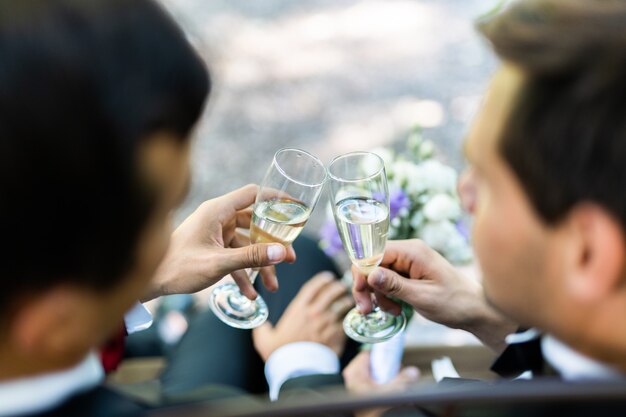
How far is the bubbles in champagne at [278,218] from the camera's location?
4.61ft

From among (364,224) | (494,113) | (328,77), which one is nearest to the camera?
(494,113)

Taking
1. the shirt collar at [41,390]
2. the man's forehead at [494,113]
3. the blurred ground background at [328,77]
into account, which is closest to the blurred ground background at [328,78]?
the blurred ground background at [328,77]

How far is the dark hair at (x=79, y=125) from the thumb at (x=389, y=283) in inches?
25.6

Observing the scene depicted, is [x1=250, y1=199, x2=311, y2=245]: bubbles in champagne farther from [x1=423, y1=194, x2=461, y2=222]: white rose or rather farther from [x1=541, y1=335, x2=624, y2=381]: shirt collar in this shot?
[x1=541, y1=335, x2=624, y2=381]: shirt collar

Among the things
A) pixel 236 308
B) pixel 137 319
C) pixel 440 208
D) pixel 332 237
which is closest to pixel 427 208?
pixel 440 208

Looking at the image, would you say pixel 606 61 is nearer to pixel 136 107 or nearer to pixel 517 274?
pixel 517 274

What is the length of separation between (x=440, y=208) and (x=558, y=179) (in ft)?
2.39

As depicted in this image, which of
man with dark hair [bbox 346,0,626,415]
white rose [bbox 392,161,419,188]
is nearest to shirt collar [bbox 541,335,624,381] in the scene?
man with dark hair [bbox 346,0,626,415]

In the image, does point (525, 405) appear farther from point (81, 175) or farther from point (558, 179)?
point (81, 175)

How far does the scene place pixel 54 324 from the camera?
2.72 ft

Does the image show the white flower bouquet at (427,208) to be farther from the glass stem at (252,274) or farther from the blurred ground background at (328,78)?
the blurred ground background at (328,78)

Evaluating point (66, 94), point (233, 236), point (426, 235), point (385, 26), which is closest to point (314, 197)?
point (233, 236)

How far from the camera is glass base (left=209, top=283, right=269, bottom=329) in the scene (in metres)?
1.59

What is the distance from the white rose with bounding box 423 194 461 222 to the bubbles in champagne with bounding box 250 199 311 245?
12.3 inches
